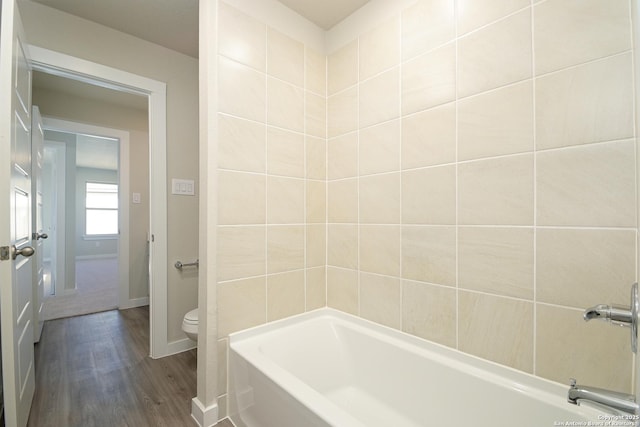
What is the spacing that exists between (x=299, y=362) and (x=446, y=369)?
0.75m

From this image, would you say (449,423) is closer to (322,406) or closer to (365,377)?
(365,377)

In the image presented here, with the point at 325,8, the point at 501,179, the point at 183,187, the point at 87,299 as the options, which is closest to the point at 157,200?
the point at 183,187

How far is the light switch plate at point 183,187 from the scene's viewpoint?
2.32m

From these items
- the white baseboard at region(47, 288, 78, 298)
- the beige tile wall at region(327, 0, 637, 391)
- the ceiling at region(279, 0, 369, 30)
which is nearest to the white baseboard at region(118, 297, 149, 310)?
the white baseboard at region(47, 288, 78, 298)

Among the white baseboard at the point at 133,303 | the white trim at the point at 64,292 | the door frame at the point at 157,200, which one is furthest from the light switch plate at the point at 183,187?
the white trim at the point at 64,292

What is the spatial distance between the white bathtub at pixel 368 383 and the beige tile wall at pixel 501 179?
94 millimetres

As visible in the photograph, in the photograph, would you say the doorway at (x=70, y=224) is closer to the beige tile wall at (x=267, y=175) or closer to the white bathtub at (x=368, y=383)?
the beige tile wall at (x=267, y=175)

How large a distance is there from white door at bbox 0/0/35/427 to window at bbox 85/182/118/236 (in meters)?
7.37

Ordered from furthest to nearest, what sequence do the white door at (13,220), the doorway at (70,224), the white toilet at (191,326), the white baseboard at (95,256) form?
the white baseboard at (95,256), the doorway at (70,224), the white toilet at (191,326), the white door at (13,220)

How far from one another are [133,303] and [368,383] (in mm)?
3080

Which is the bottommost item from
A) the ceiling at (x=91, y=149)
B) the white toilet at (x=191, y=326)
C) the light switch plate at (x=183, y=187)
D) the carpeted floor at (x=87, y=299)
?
the carpeted floor at (x=87, y=299)

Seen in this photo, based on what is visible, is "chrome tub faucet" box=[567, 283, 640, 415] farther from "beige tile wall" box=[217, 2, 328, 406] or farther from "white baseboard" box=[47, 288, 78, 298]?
"white baseboard" box=[47, 288, 78, 298]

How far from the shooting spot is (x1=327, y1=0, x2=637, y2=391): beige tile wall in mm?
947

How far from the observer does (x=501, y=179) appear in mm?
1167
